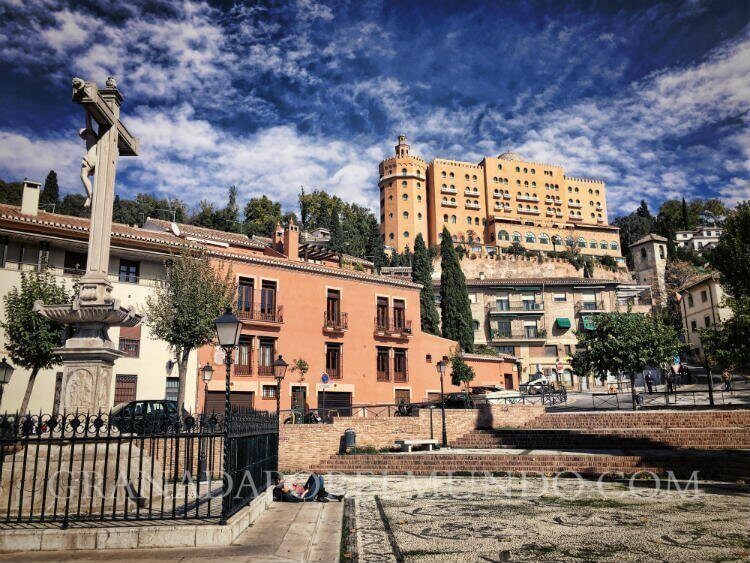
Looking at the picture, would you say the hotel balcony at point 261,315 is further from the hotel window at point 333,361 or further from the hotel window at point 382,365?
the hotel window at point 382,365

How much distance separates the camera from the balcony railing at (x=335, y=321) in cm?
3052

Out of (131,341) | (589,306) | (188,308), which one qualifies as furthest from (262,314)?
(589,306)

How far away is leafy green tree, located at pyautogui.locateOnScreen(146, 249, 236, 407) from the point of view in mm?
21125

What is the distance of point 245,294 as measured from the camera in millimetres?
28359

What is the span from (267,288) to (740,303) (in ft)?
70.4

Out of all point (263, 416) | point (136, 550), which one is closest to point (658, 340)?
point (263, 416)

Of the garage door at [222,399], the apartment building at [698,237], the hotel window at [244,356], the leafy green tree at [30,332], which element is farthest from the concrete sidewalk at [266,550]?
the apartment building at [698,237]

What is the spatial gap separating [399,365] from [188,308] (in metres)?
15.7

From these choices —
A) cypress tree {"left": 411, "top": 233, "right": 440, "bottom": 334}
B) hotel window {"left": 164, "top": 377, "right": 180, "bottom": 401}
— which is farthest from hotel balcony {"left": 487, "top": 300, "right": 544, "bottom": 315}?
hotel window {"left": 164, "top": 377, "right": 180, "bottom": 401}

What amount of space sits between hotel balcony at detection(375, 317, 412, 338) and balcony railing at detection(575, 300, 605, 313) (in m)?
27.6

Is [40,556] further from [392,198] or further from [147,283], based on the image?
[392,198]

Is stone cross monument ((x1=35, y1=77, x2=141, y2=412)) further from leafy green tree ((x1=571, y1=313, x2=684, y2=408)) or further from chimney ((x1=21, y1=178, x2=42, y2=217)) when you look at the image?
leafy green tree ((x1=571, y1=313, x2=684, y2=408))

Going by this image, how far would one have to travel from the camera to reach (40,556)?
5695 millimetres

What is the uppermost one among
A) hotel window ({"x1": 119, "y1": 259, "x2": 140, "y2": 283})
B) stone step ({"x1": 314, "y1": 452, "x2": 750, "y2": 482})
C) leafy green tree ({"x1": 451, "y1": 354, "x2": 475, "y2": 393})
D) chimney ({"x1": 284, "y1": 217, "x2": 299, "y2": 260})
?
chimney ({"x1": 284, "y1": 217, "x2": 299, "y2": 260})
